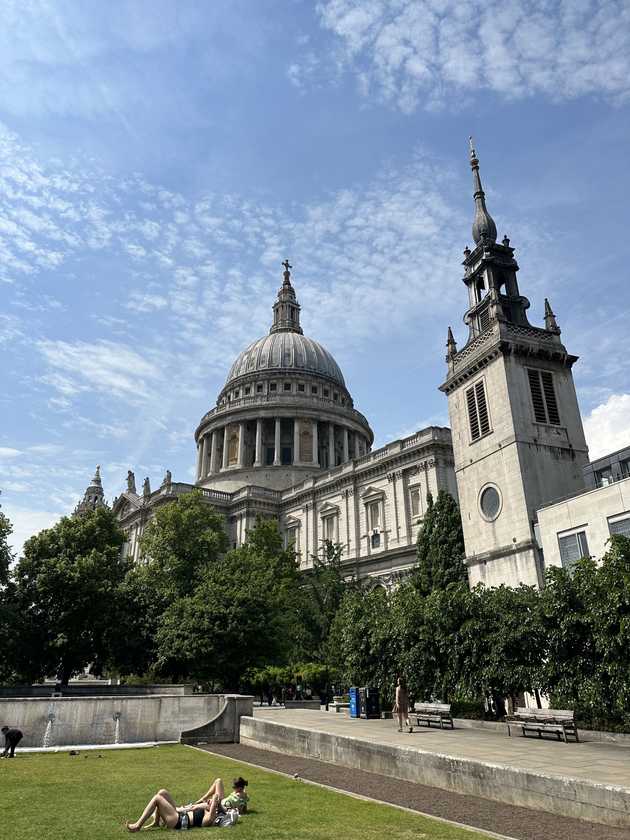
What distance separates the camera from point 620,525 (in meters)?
26.2

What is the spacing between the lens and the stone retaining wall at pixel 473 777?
10.2 metres

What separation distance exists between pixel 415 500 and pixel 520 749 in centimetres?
4227

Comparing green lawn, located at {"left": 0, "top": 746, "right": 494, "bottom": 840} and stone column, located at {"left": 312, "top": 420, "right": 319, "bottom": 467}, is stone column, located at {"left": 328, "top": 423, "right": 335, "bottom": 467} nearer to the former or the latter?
stone column, located at {"left": 312, "top": 420, "right": 319, "bottom": 467}

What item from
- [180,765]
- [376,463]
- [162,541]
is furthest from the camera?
[376,463]

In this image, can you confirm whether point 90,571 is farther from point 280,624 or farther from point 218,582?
point 280,624

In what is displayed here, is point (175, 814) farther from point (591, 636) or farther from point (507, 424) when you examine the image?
point (507, 424)

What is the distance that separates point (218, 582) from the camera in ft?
125

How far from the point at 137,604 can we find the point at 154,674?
415 cm

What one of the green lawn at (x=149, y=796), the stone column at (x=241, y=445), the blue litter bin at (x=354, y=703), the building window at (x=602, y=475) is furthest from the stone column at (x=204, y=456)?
the green lawn at (x=149, y=796)

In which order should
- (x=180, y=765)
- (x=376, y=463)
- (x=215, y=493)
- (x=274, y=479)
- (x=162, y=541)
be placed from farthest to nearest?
(x=274, y=479) → (x=215, y=493) → (x=376, y=463) → (x=162, y=541) → (x=180, y=765)

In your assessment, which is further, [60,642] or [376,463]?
[376,463]

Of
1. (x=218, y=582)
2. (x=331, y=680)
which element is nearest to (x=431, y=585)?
(x=331, y=680)

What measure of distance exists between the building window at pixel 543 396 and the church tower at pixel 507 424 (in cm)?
6

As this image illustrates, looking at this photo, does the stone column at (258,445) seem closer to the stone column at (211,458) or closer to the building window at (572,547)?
the stone column at (211,458)
